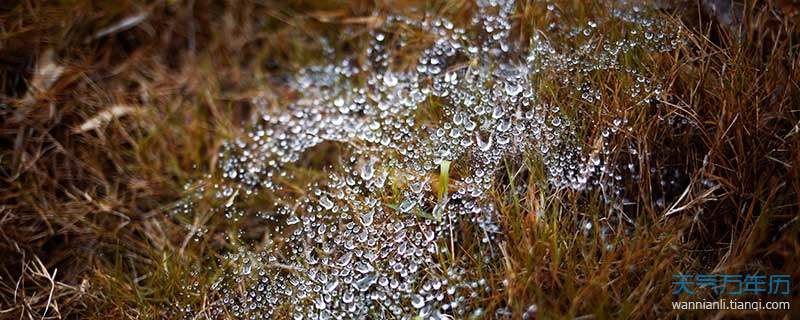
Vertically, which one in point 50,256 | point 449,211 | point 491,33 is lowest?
point 50,256

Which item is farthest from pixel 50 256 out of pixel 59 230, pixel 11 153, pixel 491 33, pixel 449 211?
pixel 491 33

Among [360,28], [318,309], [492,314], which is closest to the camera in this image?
[492,314]

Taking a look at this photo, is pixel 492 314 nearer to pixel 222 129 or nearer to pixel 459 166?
pixel 459 166

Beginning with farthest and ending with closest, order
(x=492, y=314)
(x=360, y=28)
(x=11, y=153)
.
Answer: (x=360, y=28) → (x=11, y=153) → (x=492, y=314)

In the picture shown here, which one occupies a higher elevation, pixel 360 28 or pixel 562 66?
pixel 562 66

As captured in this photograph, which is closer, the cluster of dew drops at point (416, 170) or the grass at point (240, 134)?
the grass at point (240, 134)
